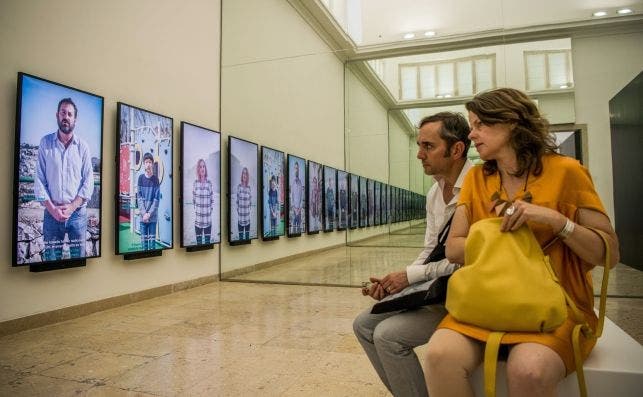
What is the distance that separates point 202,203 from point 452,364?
572cm

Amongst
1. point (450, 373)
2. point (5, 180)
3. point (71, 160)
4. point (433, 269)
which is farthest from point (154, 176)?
point (450, 373)

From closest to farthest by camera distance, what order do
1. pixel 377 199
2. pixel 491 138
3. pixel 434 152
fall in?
pixel 491 138
pixel 434 152
pixel 377 199

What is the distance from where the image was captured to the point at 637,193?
23.2ft

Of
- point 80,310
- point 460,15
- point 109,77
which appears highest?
point 460,15

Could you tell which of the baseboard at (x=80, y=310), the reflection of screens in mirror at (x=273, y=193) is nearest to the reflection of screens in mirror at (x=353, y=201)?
the reflection of screens in mirror at (x=273, y=193)

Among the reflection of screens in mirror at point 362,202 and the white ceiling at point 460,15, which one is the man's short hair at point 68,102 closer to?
the white ceiling at point 460,15

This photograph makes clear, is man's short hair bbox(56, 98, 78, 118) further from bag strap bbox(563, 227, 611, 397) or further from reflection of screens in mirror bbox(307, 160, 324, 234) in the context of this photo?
reflection of screens in mirror bbox(307, 160, 324, 234)

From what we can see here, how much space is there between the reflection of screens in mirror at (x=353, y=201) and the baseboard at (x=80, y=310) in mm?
4746

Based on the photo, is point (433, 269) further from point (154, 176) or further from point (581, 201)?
point (154, 176)

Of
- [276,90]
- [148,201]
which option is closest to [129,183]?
[148,201]

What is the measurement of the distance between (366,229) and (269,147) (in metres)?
3.51

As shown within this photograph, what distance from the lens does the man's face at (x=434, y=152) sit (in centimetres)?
213

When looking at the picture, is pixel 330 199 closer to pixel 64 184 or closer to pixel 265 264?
pixel 265 264

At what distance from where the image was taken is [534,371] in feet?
4.22
